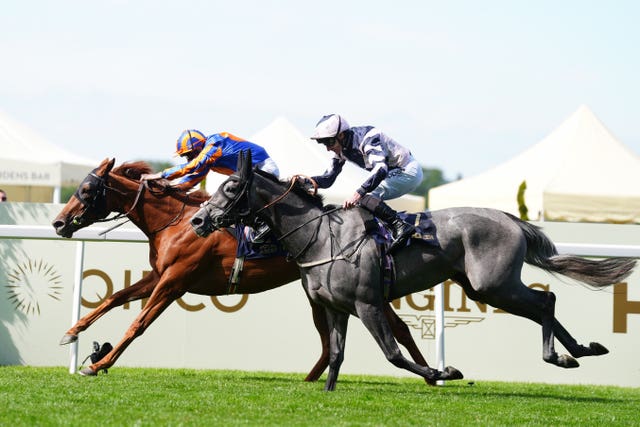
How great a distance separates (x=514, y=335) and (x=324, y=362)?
6.82 ft

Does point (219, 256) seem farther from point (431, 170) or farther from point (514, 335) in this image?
point (431, 170)

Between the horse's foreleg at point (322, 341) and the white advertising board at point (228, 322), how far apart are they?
116cm

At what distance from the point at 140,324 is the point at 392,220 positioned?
2010mm

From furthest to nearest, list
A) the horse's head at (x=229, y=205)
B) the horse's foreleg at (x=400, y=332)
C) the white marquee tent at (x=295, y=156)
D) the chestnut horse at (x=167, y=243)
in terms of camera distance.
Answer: the white marquee tent at (x=295, y=156), the horse's foreleg at (x=400, y=332), the chestnut horse at (x=167, y=243), the horse's head at (x=229, y=205)

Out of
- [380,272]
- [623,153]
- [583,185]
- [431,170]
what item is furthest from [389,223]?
[431,170]

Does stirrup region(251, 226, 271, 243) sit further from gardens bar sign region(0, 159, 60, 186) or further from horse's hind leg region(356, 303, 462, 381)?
gardens bar sign region(0, 159, 60, 186)

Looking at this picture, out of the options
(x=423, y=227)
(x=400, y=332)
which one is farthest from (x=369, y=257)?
(x=400, y=332)

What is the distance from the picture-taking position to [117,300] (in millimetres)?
7867

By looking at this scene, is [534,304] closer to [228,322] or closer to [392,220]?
[392,220]

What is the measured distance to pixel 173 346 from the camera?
934 centimetres

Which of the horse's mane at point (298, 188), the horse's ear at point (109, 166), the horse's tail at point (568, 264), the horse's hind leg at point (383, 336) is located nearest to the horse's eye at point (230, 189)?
the horse's mane at point (298, 188)

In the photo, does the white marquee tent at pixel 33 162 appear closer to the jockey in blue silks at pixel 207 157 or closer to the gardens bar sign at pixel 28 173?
the gardens bar sign at pixel 28 173

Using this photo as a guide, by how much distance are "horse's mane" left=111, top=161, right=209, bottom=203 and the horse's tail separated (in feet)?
8.19

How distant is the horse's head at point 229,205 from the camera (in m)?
6.87
